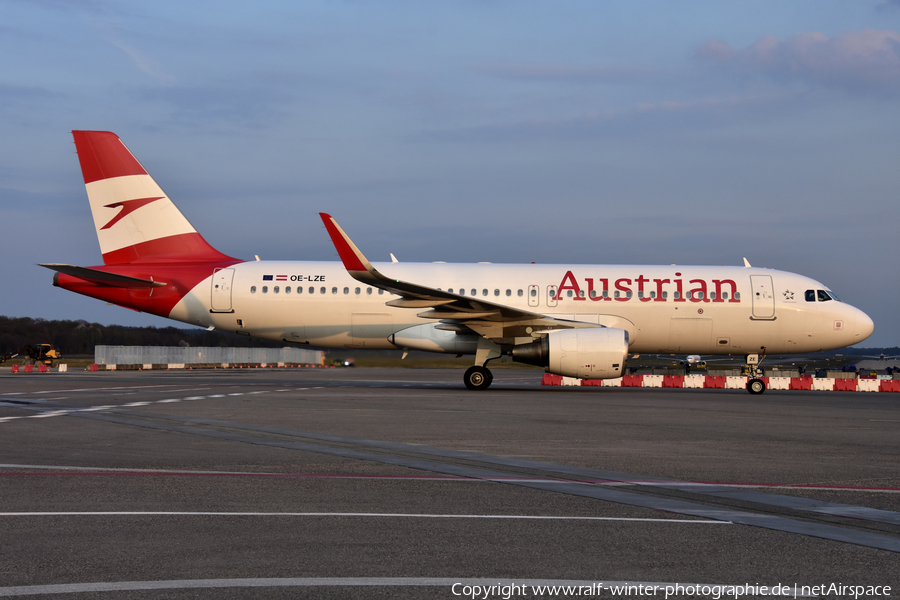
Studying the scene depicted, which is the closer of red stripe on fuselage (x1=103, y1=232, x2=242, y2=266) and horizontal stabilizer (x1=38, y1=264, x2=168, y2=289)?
horizontal stabilizer (x1=38, y1=264, x2=168, y2=289)

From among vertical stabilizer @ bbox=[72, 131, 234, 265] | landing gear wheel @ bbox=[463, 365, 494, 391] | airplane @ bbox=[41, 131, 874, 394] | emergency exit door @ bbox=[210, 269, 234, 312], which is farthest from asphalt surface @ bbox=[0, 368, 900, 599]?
vertical stabilizer @ bbox=[72, 131, 234, 265]

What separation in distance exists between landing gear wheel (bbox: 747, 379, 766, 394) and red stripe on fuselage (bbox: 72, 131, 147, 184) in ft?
70.7

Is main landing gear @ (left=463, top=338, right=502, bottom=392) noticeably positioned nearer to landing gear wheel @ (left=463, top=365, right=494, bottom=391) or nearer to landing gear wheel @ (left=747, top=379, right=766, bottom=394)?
landing gear wheel @ (left=463, top=365, right=494, bottom=391)

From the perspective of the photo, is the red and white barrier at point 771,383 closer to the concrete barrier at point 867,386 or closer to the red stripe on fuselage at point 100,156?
the concrete barrier at point 867,386

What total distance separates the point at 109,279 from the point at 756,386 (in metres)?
20.9

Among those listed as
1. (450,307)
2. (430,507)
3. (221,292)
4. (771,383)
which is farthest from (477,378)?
(430,507)

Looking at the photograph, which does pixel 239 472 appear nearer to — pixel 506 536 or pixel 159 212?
pixel 506 536

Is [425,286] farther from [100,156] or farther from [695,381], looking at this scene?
[695,381]

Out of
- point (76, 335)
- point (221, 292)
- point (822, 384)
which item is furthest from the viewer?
point (76, 335)

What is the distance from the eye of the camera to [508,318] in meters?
23.1

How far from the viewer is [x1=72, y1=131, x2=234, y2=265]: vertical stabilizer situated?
25.7 metres

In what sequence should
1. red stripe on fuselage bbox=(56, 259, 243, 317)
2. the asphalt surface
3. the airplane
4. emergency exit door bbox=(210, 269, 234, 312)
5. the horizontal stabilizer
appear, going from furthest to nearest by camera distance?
emergency exit door bbox=(210, 269, 234, 312) < red stripe on fuselage bbox=(56, 259, 243, 317) < the airplane < the horizontal stabilizer < the asphalt surface

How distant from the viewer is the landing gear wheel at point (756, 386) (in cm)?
2528

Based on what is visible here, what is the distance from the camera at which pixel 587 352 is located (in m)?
21.8
